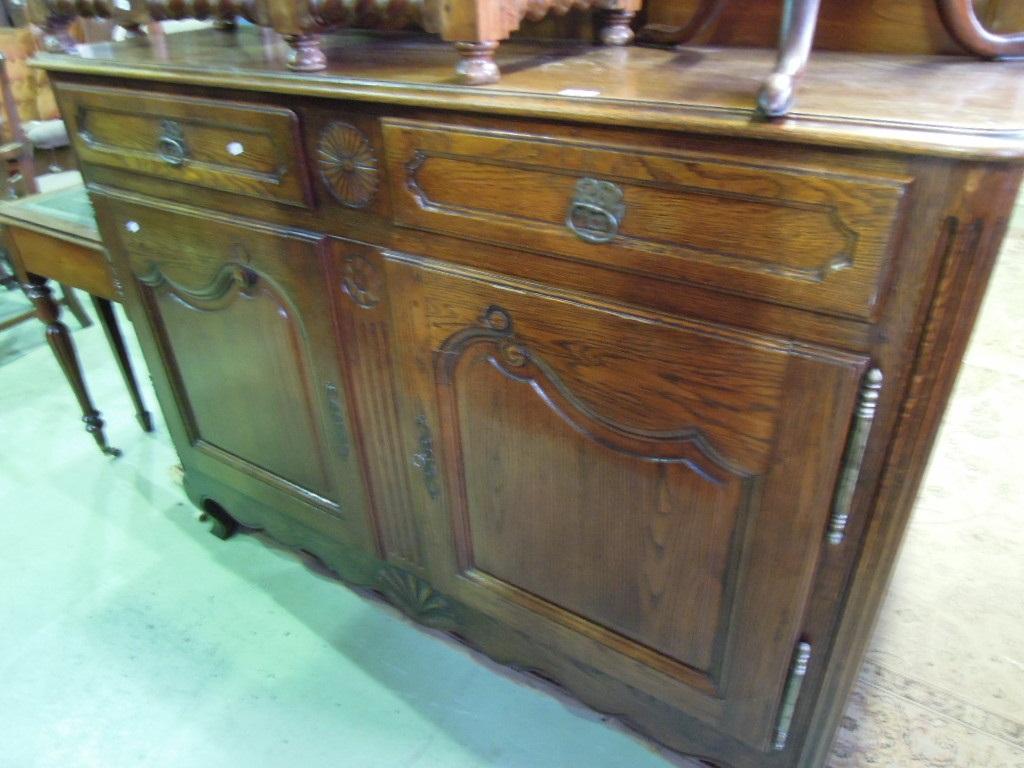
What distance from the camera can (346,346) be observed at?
0.91m

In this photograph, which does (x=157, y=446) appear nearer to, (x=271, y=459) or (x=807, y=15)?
(x=271, y=459)

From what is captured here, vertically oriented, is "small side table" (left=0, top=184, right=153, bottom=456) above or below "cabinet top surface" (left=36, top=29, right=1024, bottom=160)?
below

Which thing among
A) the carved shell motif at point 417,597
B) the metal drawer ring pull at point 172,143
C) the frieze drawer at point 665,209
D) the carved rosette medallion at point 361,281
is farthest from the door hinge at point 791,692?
the metal drawer ring pull at point 172,143

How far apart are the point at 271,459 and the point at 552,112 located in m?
0.79

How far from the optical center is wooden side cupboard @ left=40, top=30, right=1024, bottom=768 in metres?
0.54

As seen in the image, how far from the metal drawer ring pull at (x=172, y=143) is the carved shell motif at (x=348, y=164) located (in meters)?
0.24

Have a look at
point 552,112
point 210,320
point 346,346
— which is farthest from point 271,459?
point 552,112

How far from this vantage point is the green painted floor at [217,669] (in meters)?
1.03

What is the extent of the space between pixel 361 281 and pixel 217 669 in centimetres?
72

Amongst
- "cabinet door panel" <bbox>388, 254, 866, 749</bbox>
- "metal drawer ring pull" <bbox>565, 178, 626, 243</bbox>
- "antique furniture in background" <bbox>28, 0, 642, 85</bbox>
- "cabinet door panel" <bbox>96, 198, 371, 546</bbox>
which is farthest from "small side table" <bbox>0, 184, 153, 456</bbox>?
"metal drawer ring pull" <bbox>565, 178, 626, 243</bbox>

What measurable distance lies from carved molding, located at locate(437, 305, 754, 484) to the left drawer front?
27cm

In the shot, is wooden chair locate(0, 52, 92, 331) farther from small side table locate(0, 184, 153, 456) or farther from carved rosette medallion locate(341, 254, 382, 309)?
carved rosette medallion locate(341, 254, 382, 309)

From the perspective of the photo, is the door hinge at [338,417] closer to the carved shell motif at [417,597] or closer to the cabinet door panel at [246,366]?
the cabinet door panel at [246,366]

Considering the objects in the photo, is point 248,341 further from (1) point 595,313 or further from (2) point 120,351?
(2) point 120,351
